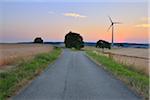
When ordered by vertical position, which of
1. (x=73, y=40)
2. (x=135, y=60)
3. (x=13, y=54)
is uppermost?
(x=73, y=40)

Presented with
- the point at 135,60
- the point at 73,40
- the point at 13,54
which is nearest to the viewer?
the point at 135,60

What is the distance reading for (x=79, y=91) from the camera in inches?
475

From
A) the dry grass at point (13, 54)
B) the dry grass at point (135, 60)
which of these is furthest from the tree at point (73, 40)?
the dry grass at point (135, 60)

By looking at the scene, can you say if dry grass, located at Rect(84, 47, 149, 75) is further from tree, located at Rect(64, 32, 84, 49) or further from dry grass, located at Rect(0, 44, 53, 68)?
tree, located at Rect(64, 32, 84, 49)

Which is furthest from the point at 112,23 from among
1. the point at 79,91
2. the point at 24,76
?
the point at 79,91

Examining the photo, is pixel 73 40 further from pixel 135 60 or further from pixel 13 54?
pixel 135 60

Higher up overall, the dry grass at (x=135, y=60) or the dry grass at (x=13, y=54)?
the dry grass at (x=13, y=54)

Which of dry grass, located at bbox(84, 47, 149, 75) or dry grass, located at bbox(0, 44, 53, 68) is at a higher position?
dry grass, located at bbox(0, 44, 53, 68)

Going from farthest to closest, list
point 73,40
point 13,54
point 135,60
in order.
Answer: point 73,40, point 13,54, point 135,60

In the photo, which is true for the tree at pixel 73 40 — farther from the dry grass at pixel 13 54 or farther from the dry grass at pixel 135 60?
the dry grass at pixel 135 60

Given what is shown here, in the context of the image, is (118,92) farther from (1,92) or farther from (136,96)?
(1,92)

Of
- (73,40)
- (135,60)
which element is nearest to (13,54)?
(135,60)

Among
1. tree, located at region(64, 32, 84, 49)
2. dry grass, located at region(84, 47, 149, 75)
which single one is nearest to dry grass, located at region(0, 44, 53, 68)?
dry grass, located at region(84, 47, 149, 75)

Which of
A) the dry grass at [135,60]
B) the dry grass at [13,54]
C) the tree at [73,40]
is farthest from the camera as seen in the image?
the tree at [73,40]
